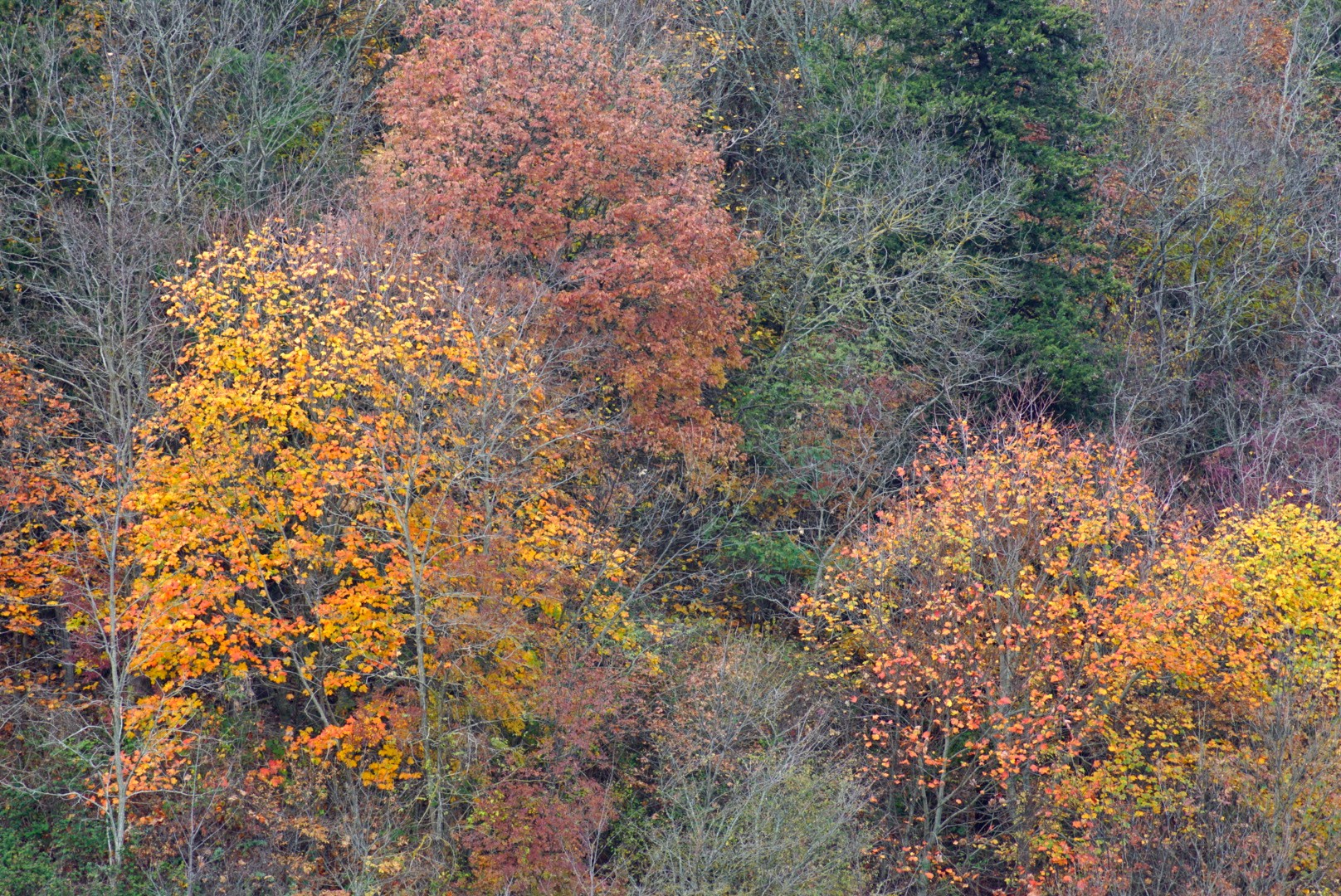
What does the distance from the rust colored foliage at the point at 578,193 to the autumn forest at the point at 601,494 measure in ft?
0.38

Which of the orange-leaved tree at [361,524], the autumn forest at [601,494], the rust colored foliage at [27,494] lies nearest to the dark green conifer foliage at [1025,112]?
the autumn forest at [601,494]

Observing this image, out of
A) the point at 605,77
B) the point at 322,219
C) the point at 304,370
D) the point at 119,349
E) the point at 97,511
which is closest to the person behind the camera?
the point at 97,511

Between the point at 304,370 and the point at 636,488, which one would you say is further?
the point at 636,488

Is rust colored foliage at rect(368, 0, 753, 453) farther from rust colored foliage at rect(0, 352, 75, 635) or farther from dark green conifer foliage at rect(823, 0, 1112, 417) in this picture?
dark green conifer foliage at rect(823, 0, 1112, 417)

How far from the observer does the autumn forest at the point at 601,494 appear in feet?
64.1

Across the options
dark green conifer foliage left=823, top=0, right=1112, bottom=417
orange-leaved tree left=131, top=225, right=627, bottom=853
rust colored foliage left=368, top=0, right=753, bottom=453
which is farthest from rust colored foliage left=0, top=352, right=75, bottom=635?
dark green conifer foliage left=823, top=0, right=1112, bottom=417

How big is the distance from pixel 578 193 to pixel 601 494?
5774mm

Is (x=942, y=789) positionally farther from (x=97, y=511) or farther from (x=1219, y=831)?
(x=97, y=511)

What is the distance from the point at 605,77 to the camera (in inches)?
1018

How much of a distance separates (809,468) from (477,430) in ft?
28.0

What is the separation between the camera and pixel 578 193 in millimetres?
24766

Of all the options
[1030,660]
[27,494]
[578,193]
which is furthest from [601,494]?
[27,494]

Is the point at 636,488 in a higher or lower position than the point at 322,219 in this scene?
lower

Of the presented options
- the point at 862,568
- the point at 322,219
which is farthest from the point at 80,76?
the point at 862,568
